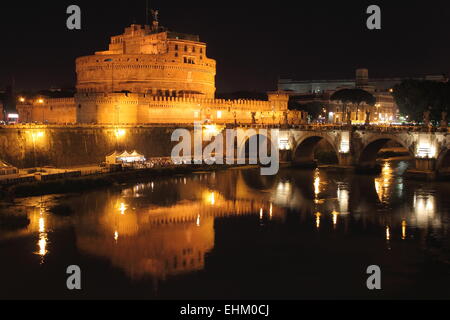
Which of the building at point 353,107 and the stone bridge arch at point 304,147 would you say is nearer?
the stone bridge arch at point 304,147

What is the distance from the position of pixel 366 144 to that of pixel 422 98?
44.3 ft

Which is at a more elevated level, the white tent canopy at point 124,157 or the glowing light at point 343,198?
the white tent canopy at point 124,157

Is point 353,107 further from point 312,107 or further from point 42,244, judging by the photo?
point 42,244

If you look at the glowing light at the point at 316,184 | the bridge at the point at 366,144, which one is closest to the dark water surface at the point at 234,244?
the glowing light at the point at 316,184

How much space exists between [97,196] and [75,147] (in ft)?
41.8

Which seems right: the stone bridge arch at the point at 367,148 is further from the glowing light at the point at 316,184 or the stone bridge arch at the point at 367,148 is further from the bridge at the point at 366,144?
the glowing light at the point at 316,184

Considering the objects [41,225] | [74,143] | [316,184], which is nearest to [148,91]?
[74,143]

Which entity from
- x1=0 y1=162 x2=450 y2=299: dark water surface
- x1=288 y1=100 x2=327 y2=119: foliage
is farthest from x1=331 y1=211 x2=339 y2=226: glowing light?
x1=288 y1=100 x2=327 y2=119: foliage

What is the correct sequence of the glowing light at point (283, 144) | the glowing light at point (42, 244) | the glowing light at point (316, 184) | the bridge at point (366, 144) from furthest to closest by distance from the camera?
the glowing light at point (283, 144)
the bridge at point (366, 144)
the glowing light at point (316, 184)
the glowing light at point (42, 244)

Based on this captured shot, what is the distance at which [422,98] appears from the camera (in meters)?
54.8

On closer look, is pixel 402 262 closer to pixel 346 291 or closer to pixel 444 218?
pixel 346 291

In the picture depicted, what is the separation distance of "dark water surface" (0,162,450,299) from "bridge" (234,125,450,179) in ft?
11.2

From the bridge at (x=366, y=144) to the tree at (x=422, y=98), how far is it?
30.0 feet

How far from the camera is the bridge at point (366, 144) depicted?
128 feet
